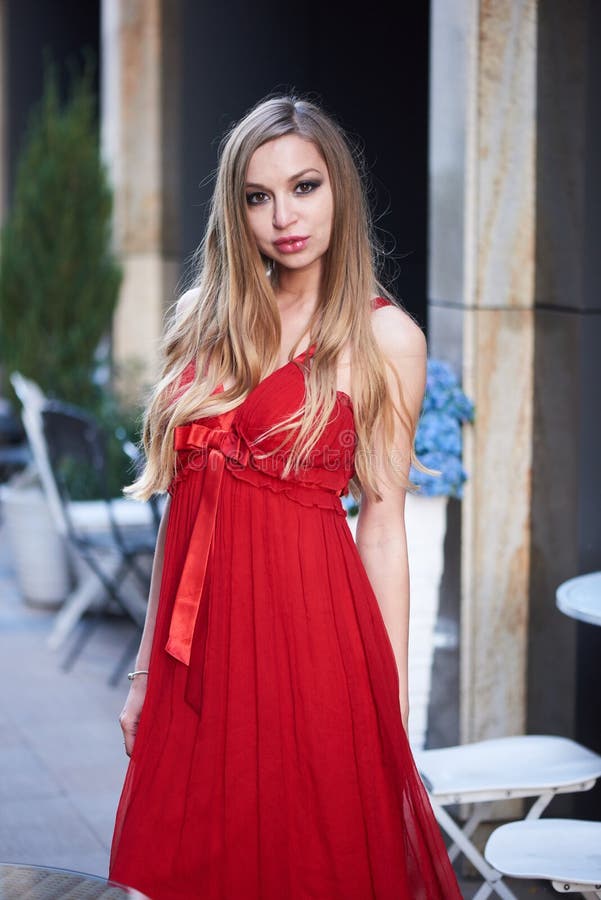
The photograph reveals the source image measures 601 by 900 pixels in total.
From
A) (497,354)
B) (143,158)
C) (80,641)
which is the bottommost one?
(80,641)

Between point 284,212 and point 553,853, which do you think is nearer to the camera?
point 284,212

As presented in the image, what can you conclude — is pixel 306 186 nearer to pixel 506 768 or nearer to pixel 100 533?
pixel 506 768

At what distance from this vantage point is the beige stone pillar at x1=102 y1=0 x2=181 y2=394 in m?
7.34

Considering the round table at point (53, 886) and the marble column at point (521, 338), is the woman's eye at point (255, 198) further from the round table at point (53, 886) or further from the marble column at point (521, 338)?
the marble column at point (521, 338)

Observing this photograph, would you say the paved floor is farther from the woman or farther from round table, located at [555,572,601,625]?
the woman

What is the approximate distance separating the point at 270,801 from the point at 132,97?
5998 millimetres

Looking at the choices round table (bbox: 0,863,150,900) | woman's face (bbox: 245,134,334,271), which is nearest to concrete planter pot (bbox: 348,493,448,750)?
woman's face (bbox: 245,134,334,271)

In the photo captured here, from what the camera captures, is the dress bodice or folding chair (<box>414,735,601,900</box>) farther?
folding chair (<box>414,735,601,900</box>)

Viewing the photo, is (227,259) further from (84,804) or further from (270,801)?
(84,804)

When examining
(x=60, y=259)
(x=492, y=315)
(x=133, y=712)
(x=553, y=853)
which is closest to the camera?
(x=133, y=712)

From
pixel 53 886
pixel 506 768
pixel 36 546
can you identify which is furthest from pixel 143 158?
pixel 53 886

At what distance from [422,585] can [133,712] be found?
1480mm

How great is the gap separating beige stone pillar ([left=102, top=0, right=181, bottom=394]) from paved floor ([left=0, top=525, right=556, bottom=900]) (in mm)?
1841

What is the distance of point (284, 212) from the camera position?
2.22 metres
